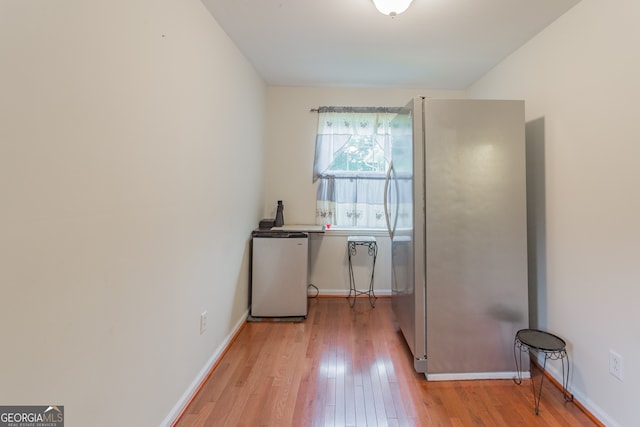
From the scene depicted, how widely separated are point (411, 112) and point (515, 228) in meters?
1.07

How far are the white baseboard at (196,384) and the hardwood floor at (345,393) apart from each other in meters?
0.04

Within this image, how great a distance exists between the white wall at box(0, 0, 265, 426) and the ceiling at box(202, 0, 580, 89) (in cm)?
42

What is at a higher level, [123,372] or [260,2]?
[260,2]

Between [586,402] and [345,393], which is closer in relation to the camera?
[586,402]

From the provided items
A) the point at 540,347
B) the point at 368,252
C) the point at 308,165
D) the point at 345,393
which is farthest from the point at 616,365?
the point at 308,165

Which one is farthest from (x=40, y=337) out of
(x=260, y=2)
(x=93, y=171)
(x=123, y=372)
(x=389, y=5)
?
(x=389, y=5)

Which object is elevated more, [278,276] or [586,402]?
[278,276]

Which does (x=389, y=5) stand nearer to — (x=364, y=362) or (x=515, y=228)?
(x=515, y=228)

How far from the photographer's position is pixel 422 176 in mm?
1823

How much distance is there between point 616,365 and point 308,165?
114 inches

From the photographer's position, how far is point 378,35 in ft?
6.82

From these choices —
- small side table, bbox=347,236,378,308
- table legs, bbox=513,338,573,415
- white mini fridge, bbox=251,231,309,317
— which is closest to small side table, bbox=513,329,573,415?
table legs, bbox=513,338,573,415

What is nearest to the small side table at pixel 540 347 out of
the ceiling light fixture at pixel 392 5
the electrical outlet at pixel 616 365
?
the electrical outlet at pixel 616 365

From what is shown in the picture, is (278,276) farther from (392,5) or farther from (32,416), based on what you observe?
(392,5)
